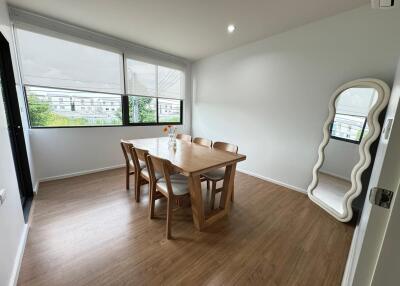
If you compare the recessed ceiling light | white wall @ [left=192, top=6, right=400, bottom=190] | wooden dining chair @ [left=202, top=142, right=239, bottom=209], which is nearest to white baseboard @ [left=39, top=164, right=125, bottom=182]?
wooden dining chair @ [left=202, top=142, right=239, bottom=209]

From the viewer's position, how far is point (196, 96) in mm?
4535

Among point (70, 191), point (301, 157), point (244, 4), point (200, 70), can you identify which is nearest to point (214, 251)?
point (301, 157)

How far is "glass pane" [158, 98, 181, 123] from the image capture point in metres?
4.26

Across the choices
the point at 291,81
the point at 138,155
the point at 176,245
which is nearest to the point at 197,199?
the point at 176,245

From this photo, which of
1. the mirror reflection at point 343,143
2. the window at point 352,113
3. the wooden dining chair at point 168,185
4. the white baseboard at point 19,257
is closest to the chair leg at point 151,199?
the wooden dining chair at point 168,185

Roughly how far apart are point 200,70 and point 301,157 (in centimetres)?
309

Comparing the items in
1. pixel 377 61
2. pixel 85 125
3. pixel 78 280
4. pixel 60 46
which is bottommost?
pixel 78 280

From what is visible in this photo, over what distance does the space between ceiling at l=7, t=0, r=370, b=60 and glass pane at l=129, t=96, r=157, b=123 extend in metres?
1.21

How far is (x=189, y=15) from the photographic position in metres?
2.35

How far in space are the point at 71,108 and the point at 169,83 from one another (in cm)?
214

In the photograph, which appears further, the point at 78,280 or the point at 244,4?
the point at 244,4

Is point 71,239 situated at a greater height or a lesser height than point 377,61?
lesser

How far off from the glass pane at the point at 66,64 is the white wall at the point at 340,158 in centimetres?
383

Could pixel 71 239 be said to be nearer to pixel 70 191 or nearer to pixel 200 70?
pixel 70 191
